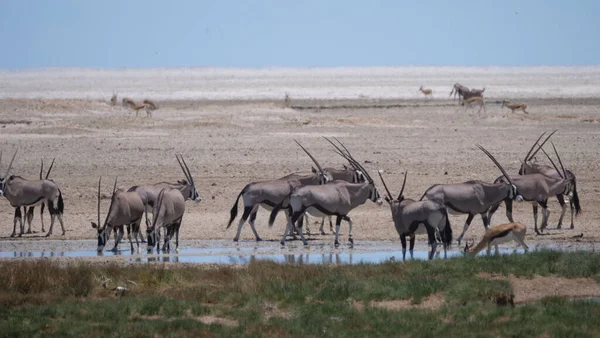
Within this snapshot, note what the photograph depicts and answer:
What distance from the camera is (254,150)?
2811 cm

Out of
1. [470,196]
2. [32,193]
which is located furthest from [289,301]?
[32,193]

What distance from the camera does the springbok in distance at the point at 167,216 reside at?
637 inches

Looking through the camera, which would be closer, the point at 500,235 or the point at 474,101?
the point at 500,235

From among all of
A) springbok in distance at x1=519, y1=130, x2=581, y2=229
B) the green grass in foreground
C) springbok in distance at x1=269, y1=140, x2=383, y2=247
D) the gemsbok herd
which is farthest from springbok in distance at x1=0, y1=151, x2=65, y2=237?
springbok in distance at x1=519, y1=130, x2=581, y2=229

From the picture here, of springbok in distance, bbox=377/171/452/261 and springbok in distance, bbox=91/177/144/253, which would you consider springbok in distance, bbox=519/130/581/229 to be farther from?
springbok in distance, bbox=91/177/144/253

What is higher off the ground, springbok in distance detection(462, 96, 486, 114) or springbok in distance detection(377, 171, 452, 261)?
springbok in distance detection(462, 96, 486, 114)

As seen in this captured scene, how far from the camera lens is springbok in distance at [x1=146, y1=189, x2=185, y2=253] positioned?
16178 mm

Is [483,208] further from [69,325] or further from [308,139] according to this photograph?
[308,139]

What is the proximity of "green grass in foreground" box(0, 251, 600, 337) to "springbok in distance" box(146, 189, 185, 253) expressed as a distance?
271cm

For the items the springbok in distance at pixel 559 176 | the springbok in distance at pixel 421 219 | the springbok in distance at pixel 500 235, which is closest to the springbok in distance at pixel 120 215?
the springbok in distance at pixel 421 219

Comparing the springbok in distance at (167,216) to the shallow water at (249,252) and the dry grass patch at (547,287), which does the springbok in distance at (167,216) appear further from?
the dry grass patch at (547,287)

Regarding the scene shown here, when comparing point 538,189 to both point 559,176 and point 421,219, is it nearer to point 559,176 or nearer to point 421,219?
point 559,176

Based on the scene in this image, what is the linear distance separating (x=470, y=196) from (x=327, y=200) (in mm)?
2171

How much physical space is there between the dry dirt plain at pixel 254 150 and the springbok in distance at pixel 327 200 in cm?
57
